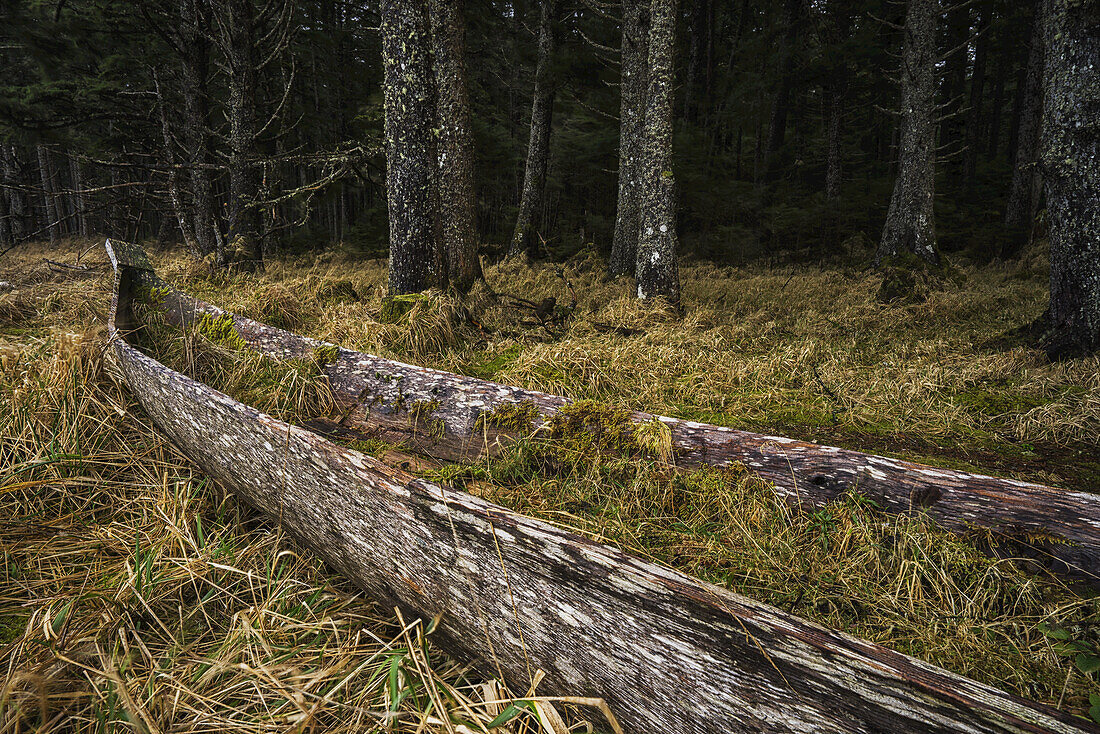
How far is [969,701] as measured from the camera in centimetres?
85

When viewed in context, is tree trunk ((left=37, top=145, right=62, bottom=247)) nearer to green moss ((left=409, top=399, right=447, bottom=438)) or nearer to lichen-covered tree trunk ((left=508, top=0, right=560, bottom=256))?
lichen-covered tree trunk ((left=508, top=0, right=560, bottom=256))

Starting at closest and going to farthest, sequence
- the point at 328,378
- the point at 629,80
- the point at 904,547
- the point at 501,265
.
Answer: the point at 904,547, the point at 328,378, the point at 629,80, the point at 501,265

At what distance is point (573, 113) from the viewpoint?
1259 centimetres

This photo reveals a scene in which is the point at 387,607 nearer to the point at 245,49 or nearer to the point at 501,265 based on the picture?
the point at 501,265

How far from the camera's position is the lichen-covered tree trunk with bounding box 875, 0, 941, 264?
24.3ft

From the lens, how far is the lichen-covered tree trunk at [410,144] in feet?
13.8

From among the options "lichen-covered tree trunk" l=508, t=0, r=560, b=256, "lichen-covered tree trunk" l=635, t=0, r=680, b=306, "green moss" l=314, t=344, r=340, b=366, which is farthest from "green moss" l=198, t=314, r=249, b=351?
"lichen-covered tree trunk" l=508, t=0, r=560, b=256

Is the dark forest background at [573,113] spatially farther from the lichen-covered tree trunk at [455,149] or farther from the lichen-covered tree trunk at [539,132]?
the lichen-covered tree trunk at [455,149]

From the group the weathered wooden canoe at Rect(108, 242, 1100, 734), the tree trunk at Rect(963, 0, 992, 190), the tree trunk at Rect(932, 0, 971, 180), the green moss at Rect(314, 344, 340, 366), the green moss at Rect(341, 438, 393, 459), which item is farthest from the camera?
the tree trunk at Rect(963, 0, 992, 190)

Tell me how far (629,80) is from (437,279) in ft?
19.4

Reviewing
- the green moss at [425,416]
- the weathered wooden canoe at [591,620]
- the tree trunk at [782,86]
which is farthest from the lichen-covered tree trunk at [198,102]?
the tree trunk at [782,86]

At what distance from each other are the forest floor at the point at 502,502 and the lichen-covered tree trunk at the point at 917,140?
4451 mm

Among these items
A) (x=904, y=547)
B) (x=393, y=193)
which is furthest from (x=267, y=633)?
(x=393, y=193)

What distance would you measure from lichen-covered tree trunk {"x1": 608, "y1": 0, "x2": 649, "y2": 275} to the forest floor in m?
4.48
